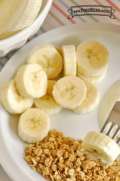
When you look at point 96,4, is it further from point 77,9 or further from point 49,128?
point 49,128

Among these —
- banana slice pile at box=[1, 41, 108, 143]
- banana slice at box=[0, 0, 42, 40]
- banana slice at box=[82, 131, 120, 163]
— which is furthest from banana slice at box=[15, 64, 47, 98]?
banana slice at box=[82, 131, 120, 163]

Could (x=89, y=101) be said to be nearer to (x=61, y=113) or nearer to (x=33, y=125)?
(x=61, y=113)

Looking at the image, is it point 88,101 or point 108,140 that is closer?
point 108,140

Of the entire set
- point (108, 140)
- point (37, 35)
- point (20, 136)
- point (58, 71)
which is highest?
point (37, 35)

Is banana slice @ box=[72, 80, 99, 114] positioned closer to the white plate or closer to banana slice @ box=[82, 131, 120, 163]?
the white plate

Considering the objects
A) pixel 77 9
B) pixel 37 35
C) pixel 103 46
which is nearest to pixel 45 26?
pixel 37 35

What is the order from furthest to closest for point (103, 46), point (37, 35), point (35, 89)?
point (37, 35) < point (103, 46) < point (35, 89)
